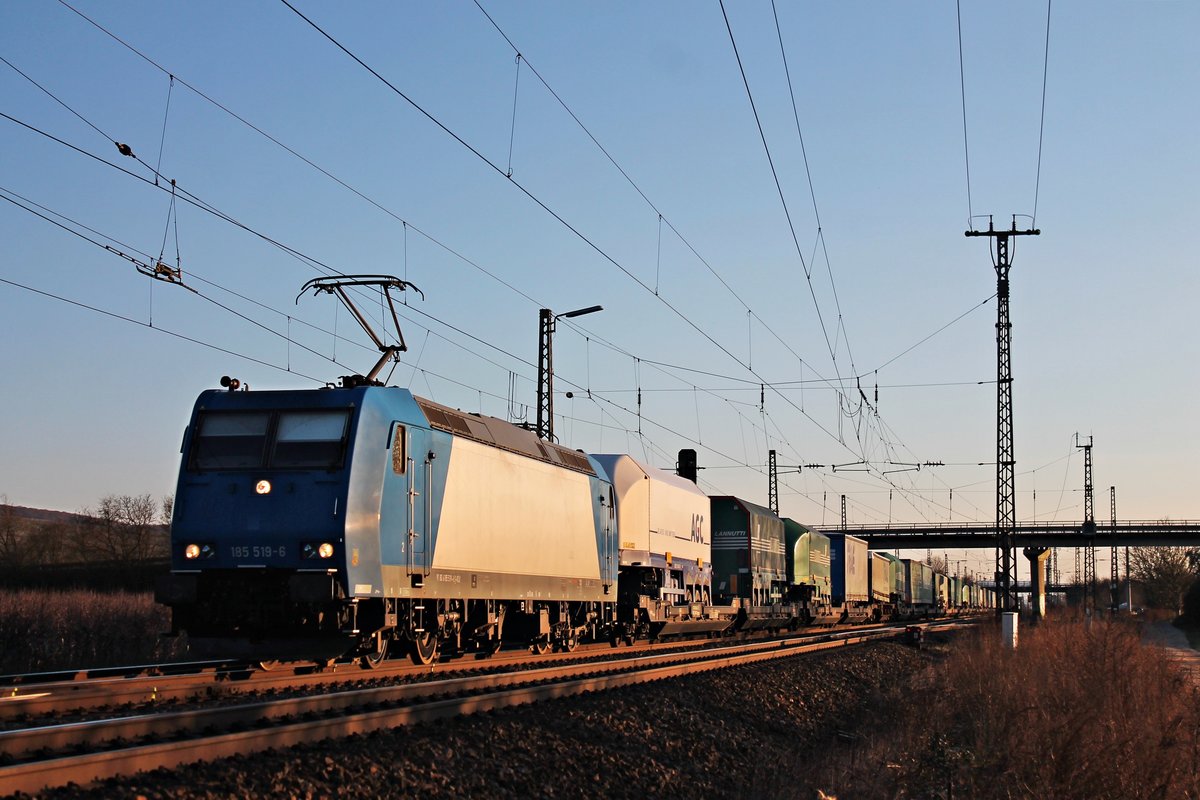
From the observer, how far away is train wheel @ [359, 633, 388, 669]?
54.9 feet

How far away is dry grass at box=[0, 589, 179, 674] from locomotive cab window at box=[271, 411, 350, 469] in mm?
6232

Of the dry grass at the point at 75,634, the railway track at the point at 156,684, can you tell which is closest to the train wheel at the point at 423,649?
the railway track at the point at 156,684

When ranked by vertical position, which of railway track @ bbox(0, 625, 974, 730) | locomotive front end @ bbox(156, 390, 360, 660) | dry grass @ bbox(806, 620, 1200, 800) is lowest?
dry grass @ bbox(806, 620, 1200, 800)

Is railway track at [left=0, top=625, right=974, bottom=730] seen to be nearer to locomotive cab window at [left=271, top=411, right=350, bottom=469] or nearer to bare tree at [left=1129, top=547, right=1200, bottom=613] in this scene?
locomotive cab window at [left=271, top=411, right=350, bottom=469]

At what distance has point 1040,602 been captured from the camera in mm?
42594

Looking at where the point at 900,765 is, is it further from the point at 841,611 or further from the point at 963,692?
the point at 841,611

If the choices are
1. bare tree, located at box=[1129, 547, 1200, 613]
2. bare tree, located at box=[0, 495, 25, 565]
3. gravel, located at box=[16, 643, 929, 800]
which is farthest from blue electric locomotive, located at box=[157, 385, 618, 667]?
bare tree, located at box=[1129, 547, 1200, 613]

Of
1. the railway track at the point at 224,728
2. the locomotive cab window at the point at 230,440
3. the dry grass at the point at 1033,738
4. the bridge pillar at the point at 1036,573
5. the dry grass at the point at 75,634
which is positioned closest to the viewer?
the railway track at the point at 224,728

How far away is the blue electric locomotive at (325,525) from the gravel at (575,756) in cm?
326

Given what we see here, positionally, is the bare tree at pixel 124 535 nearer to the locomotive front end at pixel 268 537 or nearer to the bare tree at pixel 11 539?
the bare tree at pixel 11 539

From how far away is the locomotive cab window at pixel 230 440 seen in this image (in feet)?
50.9

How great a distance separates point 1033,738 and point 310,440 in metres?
9.39

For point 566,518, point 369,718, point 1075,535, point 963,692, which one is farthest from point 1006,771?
A: point 1075,535

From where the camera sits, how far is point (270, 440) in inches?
613
